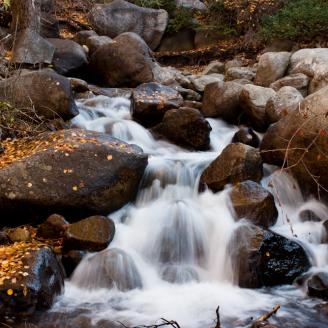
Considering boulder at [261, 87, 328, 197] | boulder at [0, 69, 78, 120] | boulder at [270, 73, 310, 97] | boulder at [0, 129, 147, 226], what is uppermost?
boulder at [270, 73, 310, 97]

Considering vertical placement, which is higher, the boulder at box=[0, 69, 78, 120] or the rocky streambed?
the boulder at box=[0, 69, 78, 120]

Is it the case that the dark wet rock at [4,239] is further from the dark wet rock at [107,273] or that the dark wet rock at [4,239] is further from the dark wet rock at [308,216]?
the dark wet rock at [308,216]

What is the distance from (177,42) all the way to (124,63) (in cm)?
511

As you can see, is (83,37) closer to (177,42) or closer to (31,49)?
(31,49)

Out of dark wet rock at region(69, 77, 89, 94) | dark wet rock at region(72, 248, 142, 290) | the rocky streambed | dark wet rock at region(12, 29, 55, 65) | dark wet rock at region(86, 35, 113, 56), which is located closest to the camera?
the rocky streambed

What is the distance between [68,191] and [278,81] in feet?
20.7

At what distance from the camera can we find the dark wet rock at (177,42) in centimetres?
1602

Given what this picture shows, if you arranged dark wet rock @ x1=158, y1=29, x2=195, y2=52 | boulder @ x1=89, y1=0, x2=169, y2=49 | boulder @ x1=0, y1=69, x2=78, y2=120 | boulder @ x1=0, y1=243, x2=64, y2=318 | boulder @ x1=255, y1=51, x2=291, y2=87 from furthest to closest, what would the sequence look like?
dark wet rock @ x1=158, y1=29, x2=195, y2=52 → boulder @ x1=89, y1=0, x2=169, y2=49 → boulder @ x1=255, y1=51, x2=291, y2=87 → boulder @ x1=0, y1=69, x2=78, y2=120 → boulder @ x1=0, y1=243, x2=64, y2=318

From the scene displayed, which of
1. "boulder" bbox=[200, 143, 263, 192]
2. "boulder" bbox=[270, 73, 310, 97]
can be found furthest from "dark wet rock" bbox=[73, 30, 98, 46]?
"boulder" bbox=[200, 143, 263, 192]

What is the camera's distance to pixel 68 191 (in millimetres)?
6168

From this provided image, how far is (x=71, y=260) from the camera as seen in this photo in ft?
18.1

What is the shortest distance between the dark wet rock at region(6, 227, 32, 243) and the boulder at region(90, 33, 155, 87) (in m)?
6.45

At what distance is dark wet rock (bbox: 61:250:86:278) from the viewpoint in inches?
217

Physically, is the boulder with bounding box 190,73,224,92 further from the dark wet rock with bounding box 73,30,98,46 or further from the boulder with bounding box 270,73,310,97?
the dark wet rock with bounding box 73,30,98,46
